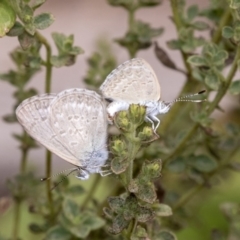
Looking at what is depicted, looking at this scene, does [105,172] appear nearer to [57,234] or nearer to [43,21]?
[57,234]

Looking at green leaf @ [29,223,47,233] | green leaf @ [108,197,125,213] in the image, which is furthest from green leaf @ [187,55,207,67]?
green leaf @ [29,223,47,233]

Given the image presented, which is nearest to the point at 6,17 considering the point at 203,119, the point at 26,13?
the point at 26,13

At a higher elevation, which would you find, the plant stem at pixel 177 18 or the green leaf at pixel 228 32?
the green leaf at pixel 228 32

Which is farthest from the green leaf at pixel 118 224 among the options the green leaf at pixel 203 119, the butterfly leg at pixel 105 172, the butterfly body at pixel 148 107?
the green leaf at pixel 203 119

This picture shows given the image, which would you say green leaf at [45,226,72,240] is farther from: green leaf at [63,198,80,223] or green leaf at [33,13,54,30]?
green leaf at [33,13,54,30]

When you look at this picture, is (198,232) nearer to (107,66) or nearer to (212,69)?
(107,66)

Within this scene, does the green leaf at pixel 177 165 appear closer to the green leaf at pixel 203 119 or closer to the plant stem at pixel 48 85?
the green leaf at pixel 203 119
